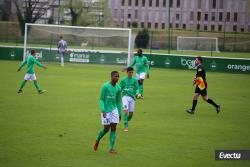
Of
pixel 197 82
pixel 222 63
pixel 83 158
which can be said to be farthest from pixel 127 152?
pixel 222 63

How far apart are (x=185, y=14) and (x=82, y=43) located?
45.1 m

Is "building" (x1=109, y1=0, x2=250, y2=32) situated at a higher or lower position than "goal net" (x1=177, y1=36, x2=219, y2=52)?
higher

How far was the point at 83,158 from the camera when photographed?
1206 centimetres

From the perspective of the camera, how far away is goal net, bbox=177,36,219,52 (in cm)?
5878

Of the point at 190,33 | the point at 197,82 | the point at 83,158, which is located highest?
the point at 190,33

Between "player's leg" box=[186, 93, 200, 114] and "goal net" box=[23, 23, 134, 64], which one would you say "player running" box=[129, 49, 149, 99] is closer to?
"player's leg" box=[186, 93, 200, 114]

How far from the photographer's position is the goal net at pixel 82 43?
42.3 metres

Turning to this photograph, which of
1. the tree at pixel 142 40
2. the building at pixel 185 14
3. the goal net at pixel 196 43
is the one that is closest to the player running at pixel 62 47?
the goal net at pixel 196 43

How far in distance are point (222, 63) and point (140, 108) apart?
74.2ft

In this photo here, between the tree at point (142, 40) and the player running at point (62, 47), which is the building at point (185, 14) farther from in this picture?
the player running at point (62, 47)

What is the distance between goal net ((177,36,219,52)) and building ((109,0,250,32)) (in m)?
8.29

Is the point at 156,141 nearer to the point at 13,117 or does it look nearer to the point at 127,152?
the point at 127,152

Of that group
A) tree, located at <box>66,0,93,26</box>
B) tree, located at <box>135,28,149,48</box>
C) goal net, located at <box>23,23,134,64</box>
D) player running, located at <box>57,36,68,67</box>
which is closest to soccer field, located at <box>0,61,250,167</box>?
player running, located at <box>57,36,68,67</box>

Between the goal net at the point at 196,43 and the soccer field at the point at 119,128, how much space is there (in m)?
30.7
